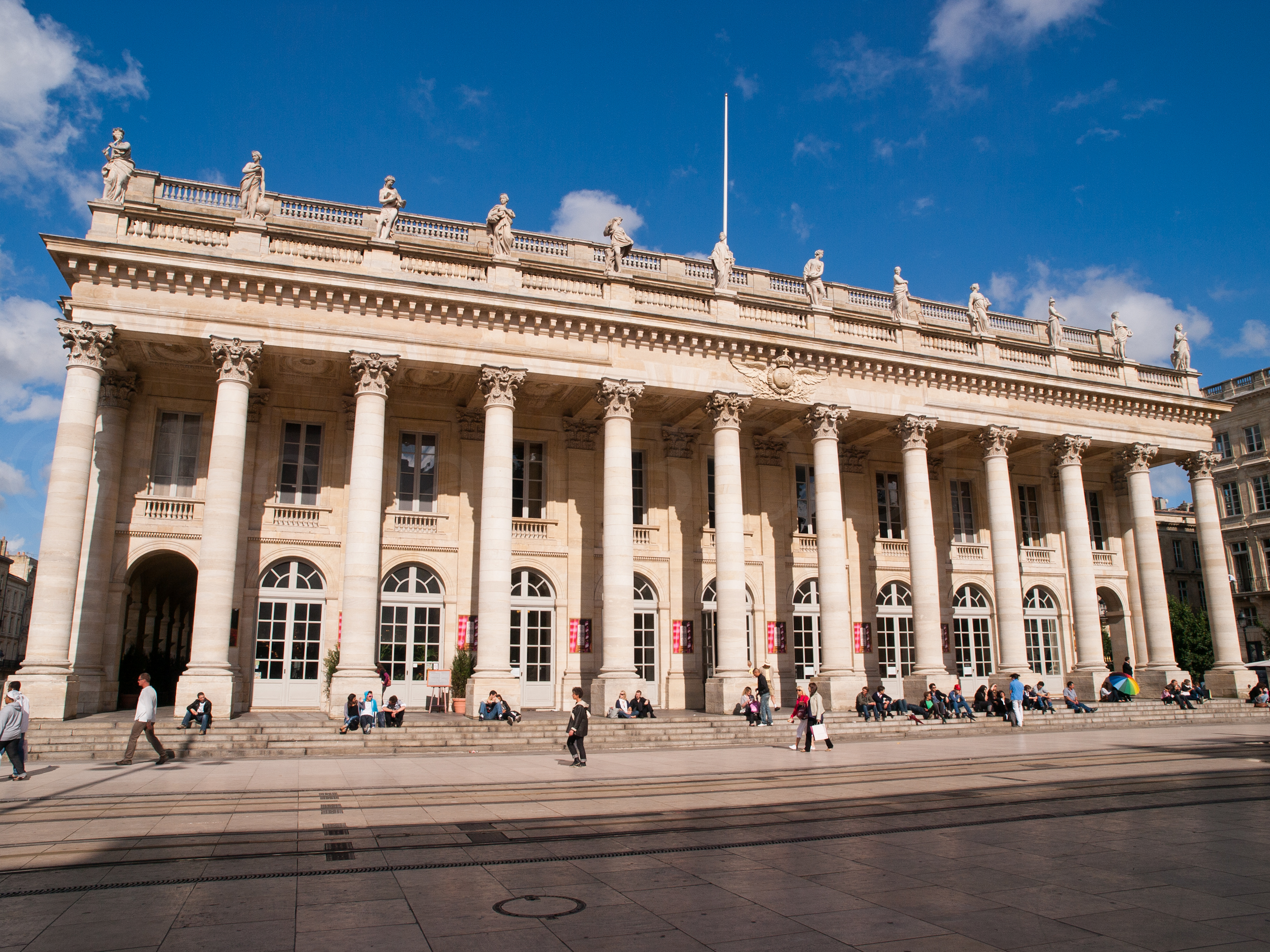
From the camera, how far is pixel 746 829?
938 cm

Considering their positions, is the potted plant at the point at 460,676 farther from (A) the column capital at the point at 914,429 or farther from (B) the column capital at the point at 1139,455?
(B) the column capital at the point at 1139,455

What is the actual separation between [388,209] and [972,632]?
25331mm

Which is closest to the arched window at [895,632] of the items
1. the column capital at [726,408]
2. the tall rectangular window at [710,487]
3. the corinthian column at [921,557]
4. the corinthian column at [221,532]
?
the corinthian column at [921,557]

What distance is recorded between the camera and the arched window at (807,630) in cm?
3047

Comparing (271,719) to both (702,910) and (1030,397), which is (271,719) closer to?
(702,910)

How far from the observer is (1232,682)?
3169cm

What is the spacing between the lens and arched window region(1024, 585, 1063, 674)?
34.2 m

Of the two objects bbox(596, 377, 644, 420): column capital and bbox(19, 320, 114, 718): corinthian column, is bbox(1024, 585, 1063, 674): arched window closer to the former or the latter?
bbox(596, 377, 644, 420): column capital

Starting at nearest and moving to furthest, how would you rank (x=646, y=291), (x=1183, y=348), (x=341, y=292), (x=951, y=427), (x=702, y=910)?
1. (x=702, y=910)
2. (x=341, y=292)
3. (x=646, y=291)
4. (x=951, y=427)
5. (x=1183, y=348)

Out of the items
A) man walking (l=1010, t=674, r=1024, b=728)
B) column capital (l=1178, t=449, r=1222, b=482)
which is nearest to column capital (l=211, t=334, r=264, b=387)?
man walking (l=1010, t=674, r=1024, b=728)

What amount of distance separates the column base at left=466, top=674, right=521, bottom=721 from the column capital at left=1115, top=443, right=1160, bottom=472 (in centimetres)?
2479

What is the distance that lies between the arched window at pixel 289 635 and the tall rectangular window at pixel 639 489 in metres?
10.1

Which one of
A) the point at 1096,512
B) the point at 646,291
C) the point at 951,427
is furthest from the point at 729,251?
the point at 1096,512

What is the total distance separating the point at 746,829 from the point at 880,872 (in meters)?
2.37
